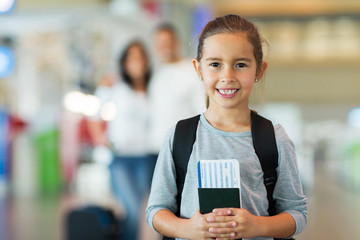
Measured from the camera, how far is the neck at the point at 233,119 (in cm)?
120

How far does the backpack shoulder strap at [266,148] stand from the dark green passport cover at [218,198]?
15 centimetres

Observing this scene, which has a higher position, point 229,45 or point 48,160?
point 48,160

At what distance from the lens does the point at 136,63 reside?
155 inches

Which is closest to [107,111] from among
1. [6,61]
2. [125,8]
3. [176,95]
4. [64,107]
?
[176,95]

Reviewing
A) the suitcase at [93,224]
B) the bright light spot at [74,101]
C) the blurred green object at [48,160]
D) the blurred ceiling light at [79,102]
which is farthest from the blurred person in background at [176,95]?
the blurred green object at [48,160]

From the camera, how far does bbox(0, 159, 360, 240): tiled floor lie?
5742 mm

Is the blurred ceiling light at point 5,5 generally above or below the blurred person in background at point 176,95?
above

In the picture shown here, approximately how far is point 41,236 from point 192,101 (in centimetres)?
368

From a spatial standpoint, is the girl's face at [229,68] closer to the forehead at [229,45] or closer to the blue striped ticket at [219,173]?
the forehead at [229,45]

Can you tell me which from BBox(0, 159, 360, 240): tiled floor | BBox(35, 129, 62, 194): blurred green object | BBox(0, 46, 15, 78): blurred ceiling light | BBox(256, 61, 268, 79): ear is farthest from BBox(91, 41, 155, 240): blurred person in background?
BBox(0, 46, 15, 78): blurred ceiling light

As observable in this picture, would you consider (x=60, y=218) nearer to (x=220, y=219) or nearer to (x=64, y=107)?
(x=64, y=107)

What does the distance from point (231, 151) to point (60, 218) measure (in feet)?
20.3

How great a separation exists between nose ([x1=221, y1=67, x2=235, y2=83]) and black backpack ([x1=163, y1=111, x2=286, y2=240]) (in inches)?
4.8

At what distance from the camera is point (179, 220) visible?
3.90 ft
